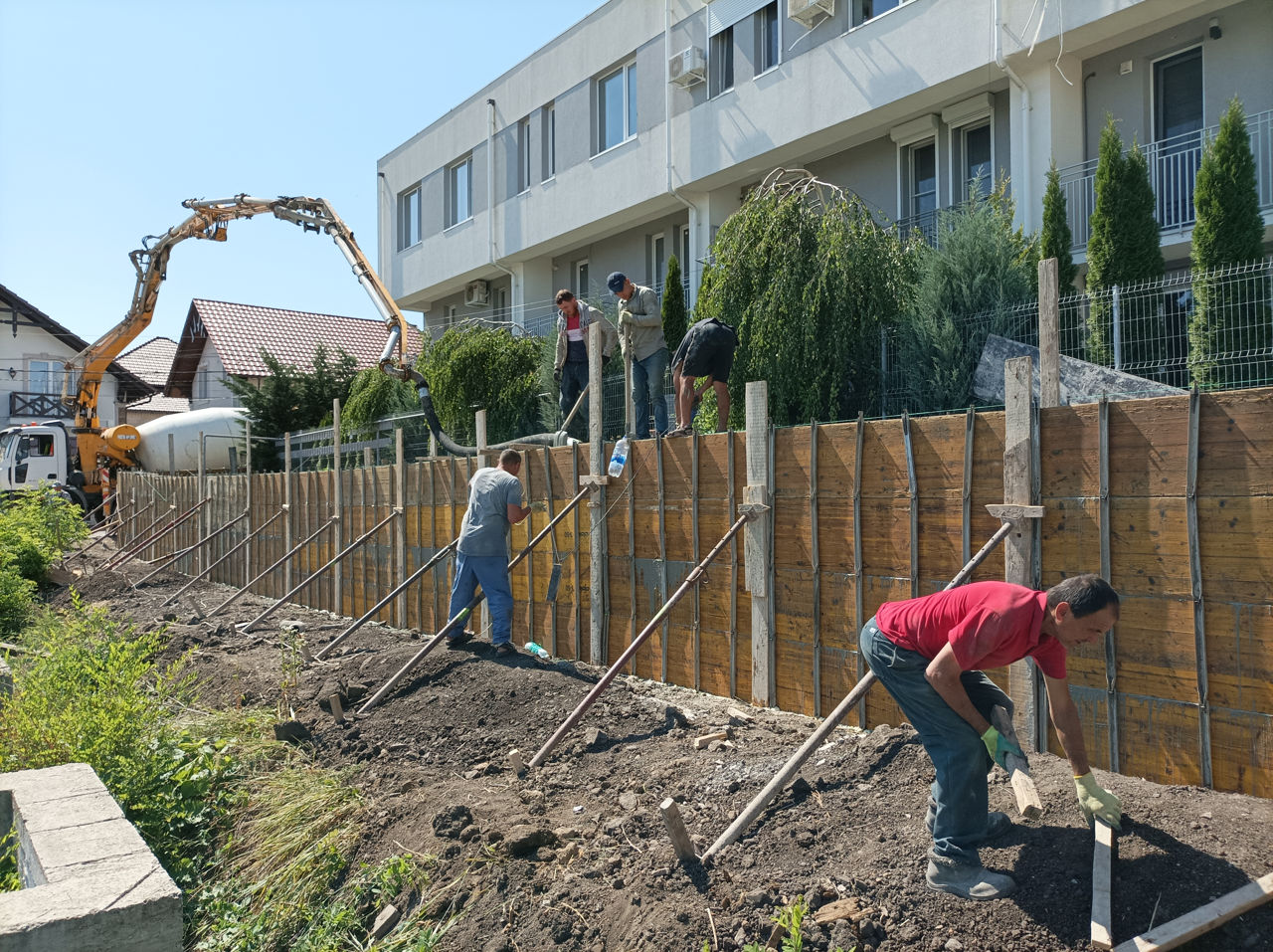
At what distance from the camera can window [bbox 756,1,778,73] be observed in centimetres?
1597

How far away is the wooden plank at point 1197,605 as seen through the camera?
4.43 m

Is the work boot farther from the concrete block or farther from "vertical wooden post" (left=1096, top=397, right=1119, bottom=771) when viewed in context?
the concrete block

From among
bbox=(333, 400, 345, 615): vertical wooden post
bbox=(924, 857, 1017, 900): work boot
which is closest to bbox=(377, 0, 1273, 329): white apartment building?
bbox=(333, 400, 345, 615): vertical wooden post

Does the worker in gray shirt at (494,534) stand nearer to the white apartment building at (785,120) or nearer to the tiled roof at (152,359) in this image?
the white apartment building at (785,120)

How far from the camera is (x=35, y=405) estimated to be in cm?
3672

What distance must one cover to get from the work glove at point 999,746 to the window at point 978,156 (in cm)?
1205

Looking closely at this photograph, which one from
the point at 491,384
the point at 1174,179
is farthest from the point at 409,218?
the point at 1174,179

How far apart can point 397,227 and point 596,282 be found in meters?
7.82

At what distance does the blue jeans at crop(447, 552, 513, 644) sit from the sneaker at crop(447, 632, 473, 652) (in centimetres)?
9

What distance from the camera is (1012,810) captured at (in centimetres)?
396

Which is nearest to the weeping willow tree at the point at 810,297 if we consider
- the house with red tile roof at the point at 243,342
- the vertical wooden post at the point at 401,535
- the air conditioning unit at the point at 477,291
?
the vertical wooden post at the point at 401,535

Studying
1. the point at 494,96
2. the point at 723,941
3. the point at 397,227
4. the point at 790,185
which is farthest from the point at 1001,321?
the point at 397,227

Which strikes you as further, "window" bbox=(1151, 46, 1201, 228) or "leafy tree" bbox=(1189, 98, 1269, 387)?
"window" bbox=(1151, 46, 1201, 228)

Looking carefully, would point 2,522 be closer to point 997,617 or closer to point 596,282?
point 596,282
